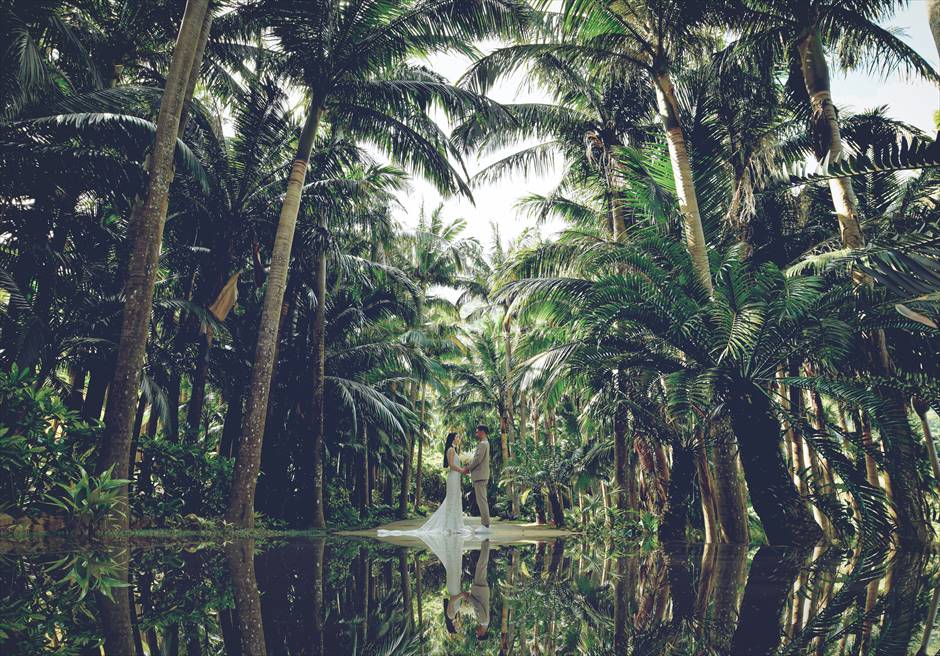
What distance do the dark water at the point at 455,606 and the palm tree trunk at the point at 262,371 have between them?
154 inches

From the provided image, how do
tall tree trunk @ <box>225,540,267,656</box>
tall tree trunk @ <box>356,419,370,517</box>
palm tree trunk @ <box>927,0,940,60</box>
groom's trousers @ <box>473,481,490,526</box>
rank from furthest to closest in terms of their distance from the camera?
tall tree trunk @ <box>356,419,370,517</box>, groom's trousers @ <box>473,481,490,526</box>, palm tree trunk @ <box>927,0,940,60</box>, tall tree trunk @ <box>225,540,267,656</box>

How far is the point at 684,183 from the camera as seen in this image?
31.5ft

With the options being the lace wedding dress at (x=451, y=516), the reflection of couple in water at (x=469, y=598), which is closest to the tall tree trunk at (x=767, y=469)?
the reflection of couple in water at (x=469, y=598)

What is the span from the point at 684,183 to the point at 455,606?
306 inches

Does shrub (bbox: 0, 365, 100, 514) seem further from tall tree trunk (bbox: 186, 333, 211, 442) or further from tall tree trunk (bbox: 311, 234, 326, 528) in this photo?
tall tree trunk (bbox: 311, 234, 326, 528)

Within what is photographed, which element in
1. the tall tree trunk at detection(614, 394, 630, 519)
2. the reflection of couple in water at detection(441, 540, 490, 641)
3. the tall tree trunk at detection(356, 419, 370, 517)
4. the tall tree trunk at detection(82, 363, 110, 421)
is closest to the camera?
the reflection of couple in water at detection(441, 540, 490, 641)

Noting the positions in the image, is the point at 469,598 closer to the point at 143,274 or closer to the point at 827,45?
the point at 143,274

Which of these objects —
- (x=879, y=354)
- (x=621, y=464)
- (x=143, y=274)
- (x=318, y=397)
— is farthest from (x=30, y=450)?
(x=621, y=464)

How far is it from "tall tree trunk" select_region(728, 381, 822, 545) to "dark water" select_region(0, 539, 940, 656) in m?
1.47

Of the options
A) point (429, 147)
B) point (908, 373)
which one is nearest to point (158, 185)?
point (429, 147)

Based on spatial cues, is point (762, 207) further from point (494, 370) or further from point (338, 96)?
point (494, 370)

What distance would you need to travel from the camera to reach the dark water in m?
2.62

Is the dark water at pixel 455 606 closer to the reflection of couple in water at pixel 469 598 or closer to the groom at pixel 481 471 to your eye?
the reflection of couple in water at pixel 469 598

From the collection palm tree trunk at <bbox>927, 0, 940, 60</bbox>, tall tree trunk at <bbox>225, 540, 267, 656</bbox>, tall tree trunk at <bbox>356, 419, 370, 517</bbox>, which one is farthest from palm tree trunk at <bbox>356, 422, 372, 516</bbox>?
palm tree trunk at <bbox>927, 0, 940, 60</bbox>
